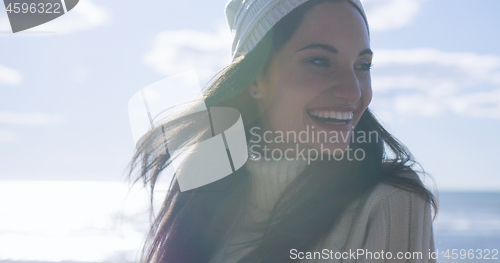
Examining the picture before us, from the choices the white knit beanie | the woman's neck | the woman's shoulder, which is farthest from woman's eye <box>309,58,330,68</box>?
the woman's shoulder

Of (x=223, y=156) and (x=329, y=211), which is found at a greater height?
(x=223, y=156)

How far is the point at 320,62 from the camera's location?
1.56m

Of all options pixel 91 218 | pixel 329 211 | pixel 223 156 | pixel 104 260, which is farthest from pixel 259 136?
pixel 91 218

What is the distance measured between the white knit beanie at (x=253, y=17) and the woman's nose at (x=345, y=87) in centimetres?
34

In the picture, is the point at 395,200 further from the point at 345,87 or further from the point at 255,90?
the point at 255,90

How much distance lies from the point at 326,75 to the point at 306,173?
0.44m

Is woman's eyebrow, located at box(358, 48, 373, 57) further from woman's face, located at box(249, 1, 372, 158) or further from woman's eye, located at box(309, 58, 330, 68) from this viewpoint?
woman's eye, located at box(309, 58, 330, 68)

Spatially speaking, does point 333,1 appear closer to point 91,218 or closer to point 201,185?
point 201,185

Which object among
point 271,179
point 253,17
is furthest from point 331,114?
point 253,17

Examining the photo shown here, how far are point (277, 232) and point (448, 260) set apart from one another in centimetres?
927

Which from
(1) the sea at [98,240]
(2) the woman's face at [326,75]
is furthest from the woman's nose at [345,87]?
(1) the sea at [98,240]

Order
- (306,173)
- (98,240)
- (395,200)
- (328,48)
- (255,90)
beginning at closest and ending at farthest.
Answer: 1. (395,200)
2. (328,48)
3. (306,173)
4. (255,90)
5. (98,240)

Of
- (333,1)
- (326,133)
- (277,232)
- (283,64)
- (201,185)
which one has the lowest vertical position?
(277,232)

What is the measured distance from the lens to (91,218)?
14836 millimetres
